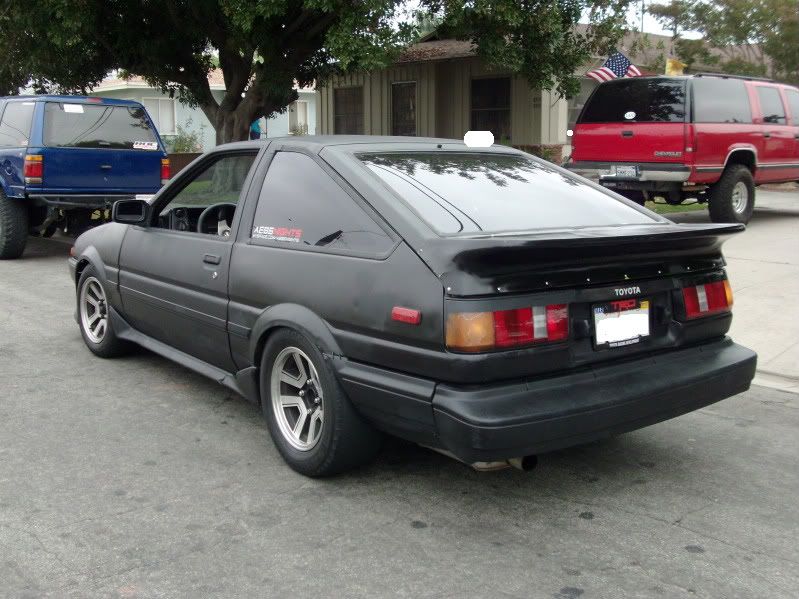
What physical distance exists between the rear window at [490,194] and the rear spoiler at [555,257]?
0.19m

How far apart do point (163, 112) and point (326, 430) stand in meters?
32.1

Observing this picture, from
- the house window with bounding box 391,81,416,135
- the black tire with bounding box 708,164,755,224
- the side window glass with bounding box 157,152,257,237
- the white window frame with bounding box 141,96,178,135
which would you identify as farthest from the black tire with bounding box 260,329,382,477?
the white window frame with bounding box 141,96,178,135

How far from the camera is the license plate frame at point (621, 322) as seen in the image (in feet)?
12.0

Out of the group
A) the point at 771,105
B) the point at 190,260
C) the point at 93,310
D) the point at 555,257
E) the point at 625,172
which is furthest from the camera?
the point at 771,105

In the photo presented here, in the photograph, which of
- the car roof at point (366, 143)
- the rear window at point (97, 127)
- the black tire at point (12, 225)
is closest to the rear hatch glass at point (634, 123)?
the rear window at point (97, 127)

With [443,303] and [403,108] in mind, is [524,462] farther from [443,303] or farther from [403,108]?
[403,108]

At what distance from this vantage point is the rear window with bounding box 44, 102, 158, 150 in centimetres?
1062

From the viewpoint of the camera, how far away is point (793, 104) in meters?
13.3

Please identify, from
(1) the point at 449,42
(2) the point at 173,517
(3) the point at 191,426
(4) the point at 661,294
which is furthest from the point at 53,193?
(1) the point at 449,42

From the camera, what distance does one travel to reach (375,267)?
368 cm

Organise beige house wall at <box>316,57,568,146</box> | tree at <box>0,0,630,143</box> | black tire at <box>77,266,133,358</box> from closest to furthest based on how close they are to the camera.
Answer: black tire at <box>77,266,133,358</box> → tree at <box>0,0,630,143</box> → beige house wall at <box>316,57,568,146</box>

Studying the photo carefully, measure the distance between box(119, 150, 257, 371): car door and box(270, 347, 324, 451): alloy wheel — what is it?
0.51 meters

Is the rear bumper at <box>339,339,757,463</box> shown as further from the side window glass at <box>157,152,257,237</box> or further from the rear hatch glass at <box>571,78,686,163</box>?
the rear hatch glass at <box>571,78,686,163</box>

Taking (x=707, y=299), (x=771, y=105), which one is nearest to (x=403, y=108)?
(x=771, y=105)
